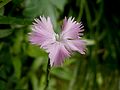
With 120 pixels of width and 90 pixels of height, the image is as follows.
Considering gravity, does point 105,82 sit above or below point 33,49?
below

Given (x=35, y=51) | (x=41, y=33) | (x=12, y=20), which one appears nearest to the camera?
(x=41, y=33)

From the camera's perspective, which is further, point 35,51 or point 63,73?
point 63,73

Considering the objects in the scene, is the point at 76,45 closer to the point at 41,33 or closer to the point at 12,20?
the point at 41,33

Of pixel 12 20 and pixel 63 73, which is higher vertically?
pixel 12 20

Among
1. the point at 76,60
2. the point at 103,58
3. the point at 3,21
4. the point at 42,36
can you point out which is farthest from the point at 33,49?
the point at 42,36

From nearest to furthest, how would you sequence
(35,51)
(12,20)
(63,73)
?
(12,20) < (35,51) < (63,73)

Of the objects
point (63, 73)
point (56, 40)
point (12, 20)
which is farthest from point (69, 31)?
point (63, 73)

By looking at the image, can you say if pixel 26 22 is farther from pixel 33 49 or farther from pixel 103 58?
pixel 103 58

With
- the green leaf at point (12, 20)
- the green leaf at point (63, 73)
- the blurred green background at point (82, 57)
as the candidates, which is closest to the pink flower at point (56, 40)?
the green leaf at point (12, 20)
